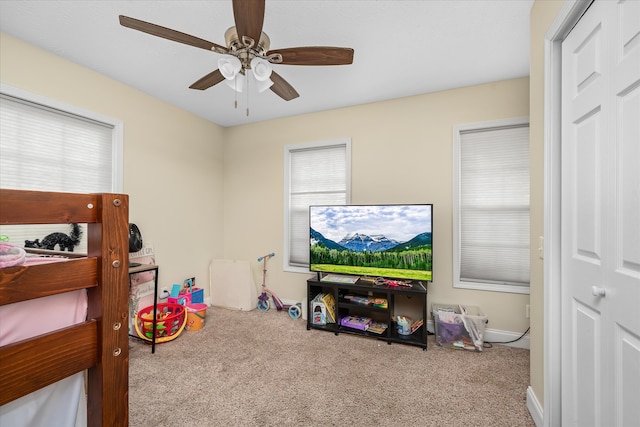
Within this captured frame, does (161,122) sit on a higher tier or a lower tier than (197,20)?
lower

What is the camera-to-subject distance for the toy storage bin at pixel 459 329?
241 centimetres

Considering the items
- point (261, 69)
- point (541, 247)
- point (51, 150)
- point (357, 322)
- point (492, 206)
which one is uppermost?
point (261, 69)

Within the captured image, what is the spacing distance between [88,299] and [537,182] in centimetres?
215

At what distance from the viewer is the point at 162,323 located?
2.52 m

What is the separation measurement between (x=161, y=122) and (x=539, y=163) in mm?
3437

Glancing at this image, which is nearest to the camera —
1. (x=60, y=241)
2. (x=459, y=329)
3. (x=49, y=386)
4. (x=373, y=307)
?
(x=49, y=386)

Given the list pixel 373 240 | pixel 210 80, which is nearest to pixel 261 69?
pixel 210 80

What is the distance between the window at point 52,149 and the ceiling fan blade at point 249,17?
1934 millimetres

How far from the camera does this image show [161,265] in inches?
119

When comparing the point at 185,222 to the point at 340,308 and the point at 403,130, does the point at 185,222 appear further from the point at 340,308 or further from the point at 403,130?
the point at 403,130

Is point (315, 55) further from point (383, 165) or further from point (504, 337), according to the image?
point (504, 337)

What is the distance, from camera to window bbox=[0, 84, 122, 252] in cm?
203

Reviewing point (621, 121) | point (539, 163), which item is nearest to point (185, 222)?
point (539, 163)

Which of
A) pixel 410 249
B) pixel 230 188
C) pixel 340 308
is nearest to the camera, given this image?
pixel 410 249
